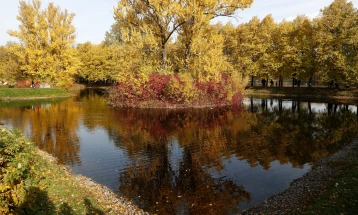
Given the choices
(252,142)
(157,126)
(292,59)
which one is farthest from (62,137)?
(292,59)

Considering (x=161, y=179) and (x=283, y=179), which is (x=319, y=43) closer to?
(x=283, y=179)

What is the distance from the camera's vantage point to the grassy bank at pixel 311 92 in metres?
56.8

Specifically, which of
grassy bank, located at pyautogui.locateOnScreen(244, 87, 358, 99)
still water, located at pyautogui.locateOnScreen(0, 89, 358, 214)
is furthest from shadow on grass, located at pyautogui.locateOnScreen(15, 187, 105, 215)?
grassy bank, located at pyautogui.locateOnScreen(244, 87, 358, 99)

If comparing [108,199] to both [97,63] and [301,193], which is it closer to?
[301,193]

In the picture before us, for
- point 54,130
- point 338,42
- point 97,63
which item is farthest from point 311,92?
point 97,63

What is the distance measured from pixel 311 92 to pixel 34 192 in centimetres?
6528

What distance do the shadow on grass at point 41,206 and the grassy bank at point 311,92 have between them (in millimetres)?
60292

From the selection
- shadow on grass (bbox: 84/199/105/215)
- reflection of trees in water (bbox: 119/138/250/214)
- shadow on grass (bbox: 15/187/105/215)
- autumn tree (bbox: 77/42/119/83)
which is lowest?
reflection of trees in water (bbox: 119/138/250/214)

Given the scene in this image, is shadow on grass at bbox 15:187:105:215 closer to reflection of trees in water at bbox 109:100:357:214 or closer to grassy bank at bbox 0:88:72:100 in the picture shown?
reflection of trees in water at bbox 109:100:357:214

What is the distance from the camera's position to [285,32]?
67750mm

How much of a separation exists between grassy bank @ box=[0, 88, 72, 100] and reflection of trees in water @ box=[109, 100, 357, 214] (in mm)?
31313

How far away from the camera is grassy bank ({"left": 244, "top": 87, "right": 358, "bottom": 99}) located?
5678 centimetres

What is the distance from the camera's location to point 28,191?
26.7 feet

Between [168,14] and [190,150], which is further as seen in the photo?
[168,14]
